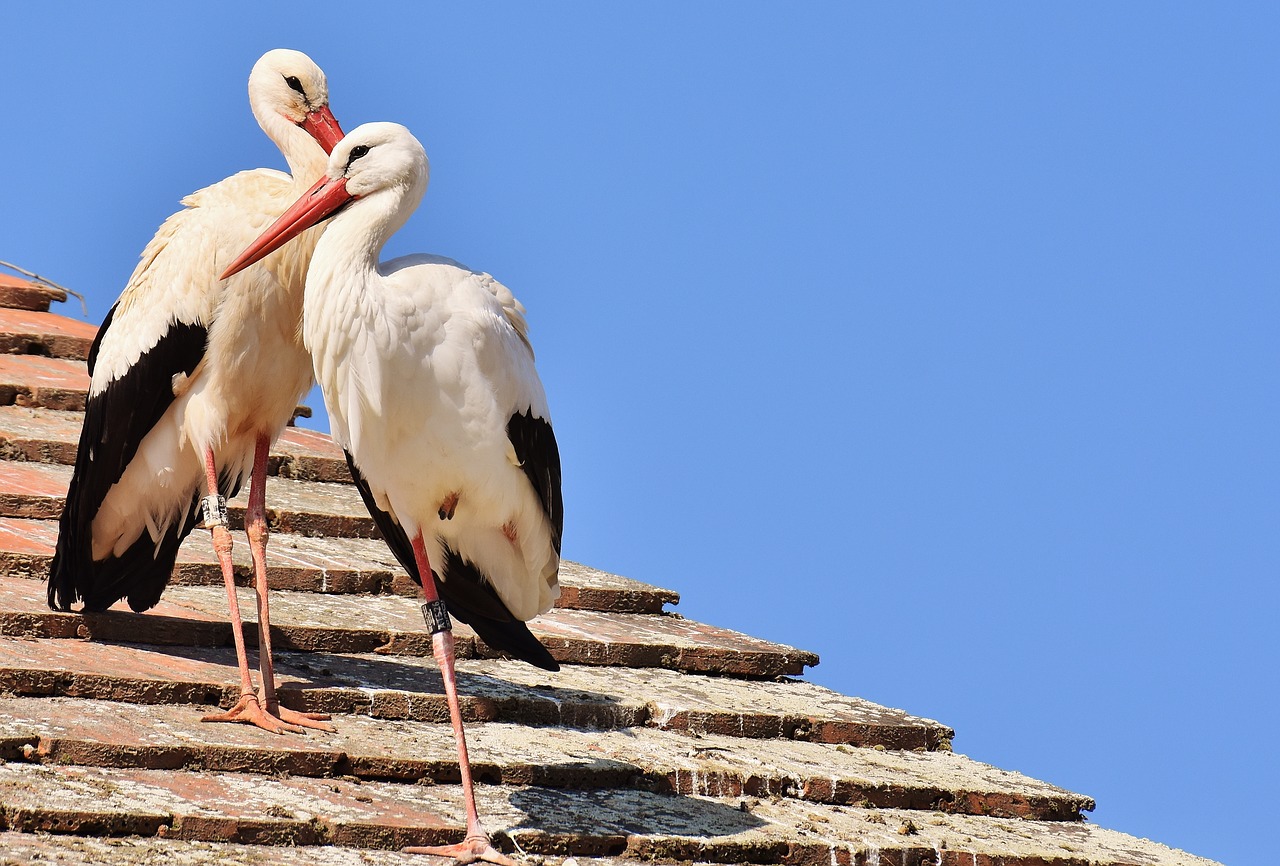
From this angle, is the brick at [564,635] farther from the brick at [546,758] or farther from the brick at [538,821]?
the brick at [538,821]

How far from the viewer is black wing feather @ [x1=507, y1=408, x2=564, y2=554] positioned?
4348mm

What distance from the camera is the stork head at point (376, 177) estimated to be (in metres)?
4.26

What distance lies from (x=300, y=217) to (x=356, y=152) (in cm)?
22

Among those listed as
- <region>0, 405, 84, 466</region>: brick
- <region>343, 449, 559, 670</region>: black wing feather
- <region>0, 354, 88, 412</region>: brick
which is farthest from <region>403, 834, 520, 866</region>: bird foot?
<region>0, 354, 88, 412</region>: brick

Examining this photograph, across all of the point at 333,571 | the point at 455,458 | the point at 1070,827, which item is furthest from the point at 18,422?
the point at 1070,827

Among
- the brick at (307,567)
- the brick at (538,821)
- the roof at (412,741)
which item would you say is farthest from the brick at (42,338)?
the brick at (538,821)

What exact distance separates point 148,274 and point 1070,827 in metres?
3.18

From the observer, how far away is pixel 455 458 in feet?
13.9

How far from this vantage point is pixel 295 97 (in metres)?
5.27

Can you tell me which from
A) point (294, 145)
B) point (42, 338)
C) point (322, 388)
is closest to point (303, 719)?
point (322, 388)

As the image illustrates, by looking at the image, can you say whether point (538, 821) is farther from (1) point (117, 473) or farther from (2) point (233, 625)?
(1) point (117, 473)

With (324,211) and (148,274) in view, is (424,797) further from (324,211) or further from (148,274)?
(148,274)

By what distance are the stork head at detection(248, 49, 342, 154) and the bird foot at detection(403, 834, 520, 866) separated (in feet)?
7.74

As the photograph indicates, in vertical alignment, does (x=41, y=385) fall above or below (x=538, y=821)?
above
